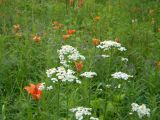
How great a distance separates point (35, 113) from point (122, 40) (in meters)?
2.48

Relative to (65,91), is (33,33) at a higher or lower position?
higher

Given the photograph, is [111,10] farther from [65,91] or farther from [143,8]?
[65,91]

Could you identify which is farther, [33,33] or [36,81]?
[33,33]

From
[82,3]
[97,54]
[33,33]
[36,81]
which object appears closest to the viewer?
[36,81]

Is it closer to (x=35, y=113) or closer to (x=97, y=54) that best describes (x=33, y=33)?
(x=97, y=54)

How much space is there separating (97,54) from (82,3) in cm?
211

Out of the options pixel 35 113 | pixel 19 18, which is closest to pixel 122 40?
pixel 19 18

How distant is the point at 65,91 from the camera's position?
173 inches

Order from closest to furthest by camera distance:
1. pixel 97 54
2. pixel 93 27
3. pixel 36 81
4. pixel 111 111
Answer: pixel 111 111, pixel 36 81, pixel 97 54, pixel 93 27

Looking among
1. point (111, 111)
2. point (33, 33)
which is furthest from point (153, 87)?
point (33, 33)

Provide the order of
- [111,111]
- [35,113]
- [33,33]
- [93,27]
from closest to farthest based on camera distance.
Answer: [35,113]
[111,111]
[33,33]
[93,27]

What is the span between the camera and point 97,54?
5.30 m

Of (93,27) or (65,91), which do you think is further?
(93,27)

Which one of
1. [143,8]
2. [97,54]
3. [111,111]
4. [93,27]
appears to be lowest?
[111,111]
